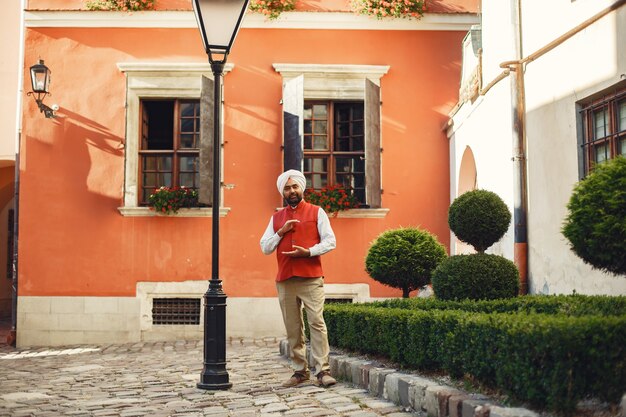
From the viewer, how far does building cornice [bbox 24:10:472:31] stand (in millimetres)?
11648

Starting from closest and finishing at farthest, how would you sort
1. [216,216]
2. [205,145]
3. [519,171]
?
1. [216,216]
2. [519,171]
3. [205,145]

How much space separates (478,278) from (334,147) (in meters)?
5.00

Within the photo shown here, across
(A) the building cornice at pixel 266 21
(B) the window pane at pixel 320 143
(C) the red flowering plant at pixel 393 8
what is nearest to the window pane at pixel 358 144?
(B) the window pane at pixel 320 143

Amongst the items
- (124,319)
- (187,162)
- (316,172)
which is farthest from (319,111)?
(124,319)

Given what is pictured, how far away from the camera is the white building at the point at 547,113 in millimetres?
6895

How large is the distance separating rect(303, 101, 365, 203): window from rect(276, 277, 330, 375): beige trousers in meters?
5.29

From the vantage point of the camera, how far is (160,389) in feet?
22.0

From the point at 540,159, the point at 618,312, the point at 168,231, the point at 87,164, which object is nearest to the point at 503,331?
the point at 618,312

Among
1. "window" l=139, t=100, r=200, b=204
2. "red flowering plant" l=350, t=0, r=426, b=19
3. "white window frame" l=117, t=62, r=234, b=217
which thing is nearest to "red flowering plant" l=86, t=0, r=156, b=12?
"white window frame" l=117, t=62, r=234, b=217

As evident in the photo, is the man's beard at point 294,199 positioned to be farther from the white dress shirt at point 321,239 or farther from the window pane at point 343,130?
the window pane at point 343,130

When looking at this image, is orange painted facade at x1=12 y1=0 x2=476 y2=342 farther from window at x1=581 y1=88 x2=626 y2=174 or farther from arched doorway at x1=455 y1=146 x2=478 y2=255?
window at x1=581 y1=88 x2=626 y2=174

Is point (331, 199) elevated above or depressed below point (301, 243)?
above

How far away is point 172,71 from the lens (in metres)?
11.6

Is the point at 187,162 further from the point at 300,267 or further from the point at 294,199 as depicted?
the point at 300,267
